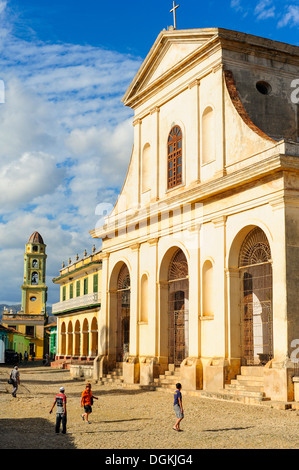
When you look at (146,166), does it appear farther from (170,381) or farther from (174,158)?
(170,381)

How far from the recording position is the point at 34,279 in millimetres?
64438

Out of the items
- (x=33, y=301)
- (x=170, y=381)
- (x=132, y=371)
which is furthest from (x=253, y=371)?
(x=33, y=301)

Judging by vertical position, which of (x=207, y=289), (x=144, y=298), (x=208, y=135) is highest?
(x=208, y=135)

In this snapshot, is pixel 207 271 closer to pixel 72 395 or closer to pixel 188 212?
pixel 188 212

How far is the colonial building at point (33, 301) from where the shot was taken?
2459 inches

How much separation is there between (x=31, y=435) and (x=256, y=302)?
9.99 m

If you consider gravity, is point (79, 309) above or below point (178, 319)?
above

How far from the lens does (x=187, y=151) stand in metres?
20.3

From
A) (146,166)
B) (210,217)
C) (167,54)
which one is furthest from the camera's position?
(146,166)

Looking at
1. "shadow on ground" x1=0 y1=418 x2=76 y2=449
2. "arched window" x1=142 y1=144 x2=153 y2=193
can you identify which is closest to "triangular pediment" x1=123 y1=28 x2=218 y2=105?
"arched window" x1=142 y1=144 x2=153 y2=193

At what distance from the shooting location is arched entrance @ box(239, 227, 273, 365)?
680 inches

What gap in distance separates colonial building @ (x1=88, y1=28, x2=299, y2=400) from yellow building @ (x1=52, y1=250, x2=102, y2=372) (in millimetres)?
12700

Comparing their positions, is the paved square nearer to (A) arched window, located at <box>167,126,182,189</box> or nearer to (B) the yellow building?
(A) arched window, located at <box>167,126,182,189</box>
